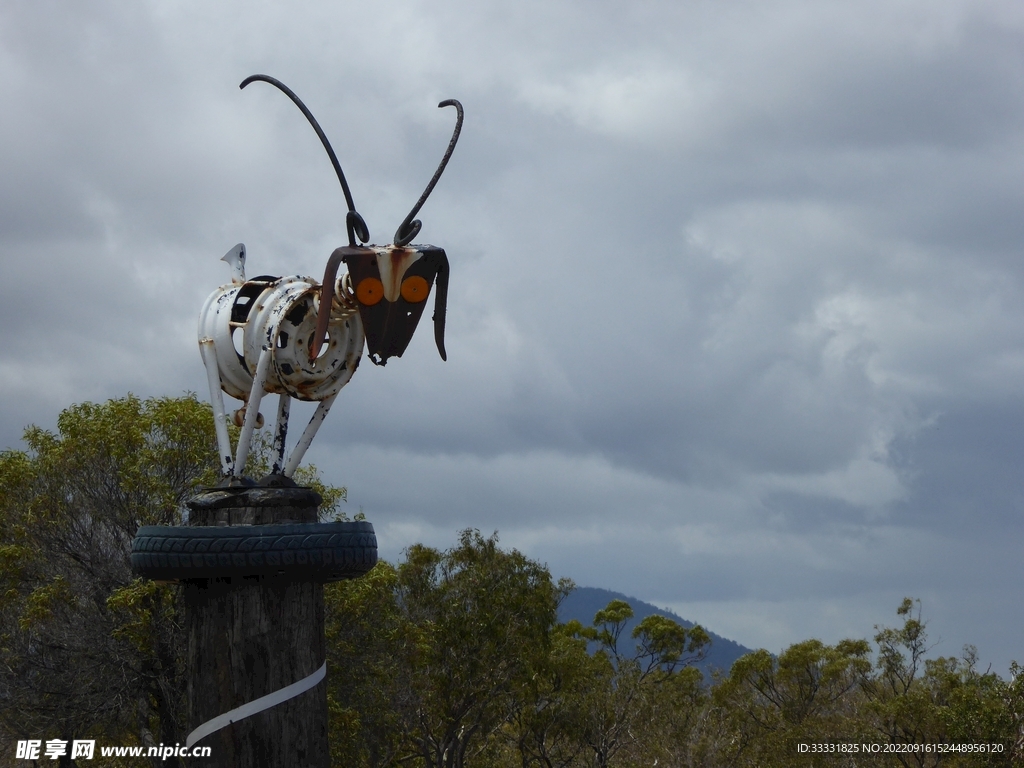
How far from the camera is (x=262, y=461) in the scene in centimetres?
1391

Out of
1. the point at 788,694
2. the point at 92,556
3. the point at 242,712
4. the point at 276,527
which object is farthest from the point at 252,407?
the point at 788,694

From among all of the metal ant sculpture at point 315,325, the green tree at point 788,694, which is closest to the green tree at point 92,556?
the green tree at point 788,694

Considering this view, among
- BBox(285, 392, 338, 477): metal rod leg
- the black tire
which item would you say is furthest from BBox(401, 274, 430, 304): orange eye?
the black tire

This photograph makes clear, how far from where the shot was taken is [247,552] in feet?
13.7

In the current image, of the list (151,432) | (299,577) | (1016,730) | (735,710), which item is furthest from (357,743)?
(299,577)

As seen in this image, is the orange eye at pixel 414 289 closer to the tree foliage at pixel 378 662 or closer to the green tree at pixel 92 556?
the tree foliage at pixel 378 662

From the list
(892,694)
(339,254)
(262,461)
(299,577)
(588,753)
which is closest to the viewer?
(299,577)

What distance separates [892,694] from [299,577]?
21.4 meters

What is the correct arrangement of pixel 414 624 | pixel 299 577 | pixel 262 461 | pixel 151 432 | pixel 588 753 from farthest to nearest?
pixel 588 753, pixel 414 624, pixel 151 432, pixel 262 461, pixel 299 577

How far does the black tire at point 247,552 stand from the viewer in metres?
4.19

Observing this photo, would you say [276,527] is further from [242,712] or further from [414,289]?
[414,289]

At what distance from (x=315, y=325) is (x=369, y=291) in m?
0.29

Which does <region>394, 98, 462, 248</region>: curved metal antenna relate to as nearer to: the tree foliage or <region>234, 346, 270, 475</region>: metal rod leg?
<region>234, 346, 270, 475</region>: metal rod leg

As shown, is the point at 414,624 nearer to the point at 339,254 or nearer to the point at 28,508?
the point at 28,508
